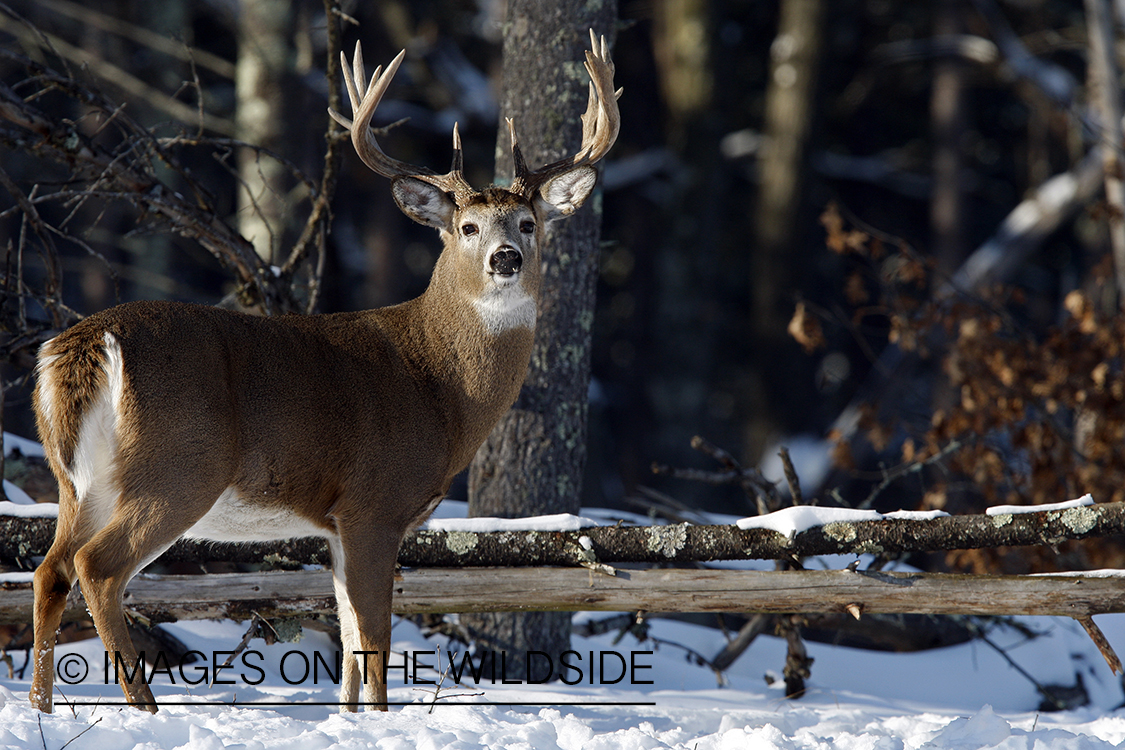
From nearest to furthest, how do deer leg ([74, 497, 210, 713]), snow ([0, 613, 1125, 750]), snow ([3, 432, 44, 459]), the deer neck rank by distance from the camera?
snow ([0, 613, 1125, 750]) → deer leg ([74, 497, 210, 713]) → the deer neck → snow ([3, 432, 44, 459])

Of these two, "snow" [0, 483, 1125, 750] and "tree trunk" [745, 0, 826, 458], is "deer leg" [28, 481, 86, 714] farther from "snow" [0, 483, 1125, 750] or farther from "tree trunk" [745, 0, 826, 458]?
"tree trunk" [745, 0, 826, 458]

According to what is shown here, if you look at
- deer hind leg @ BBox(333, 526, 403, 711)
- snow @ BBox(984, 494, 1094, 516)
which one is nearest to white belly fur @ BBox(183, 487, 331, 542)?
deer hind leg @ BBox(333, 526, 403, 711)

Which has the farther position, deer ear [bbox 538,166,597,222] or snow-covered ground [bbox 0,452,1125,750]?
deer ear [bbox 538,166,597,222]

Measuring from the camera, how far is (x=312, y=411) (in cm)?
391

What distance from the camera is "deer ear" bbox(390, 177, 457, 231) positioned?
4.48 m

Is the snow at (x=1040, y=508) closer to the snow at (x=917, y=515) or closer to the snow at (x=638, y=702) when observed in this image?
the snow at (x=917, y=515)

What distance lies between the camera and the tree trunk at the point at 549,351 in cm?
535

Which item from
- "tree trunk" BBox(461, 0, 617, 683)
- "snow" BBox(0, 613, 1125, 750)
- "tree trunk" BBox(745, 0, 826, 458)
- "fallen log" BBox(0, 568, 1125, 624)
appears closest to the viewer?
"snow" BBox(0, 613, 1125, 750)

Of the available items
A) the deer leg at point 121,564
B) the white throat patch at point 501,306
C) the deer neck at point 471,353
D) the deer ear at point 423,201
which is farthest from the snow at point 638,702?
the deer ear at point 423,201

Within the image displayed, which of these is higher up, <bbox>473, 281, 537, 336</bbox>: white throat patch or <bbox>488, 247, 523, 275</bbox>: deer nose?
<bbox>488, 247, 523, 275</bbox>: deer nose

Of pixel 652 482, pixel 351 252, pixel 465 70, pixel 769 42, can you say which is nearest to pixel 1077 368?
pixel 652 482

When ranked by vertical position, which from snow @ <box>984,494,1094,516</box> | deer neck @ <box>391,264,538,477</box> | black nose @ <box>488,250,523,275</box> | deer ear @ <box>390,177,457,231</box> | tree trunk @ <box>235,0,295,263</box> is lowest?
snow @ <box>984,494,1094,516</box>

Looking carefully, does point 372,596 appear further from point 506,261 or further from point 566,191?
point 566,191

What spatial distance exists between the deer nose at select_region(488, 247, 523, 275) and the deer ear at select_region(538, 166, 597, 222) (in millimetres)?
454
